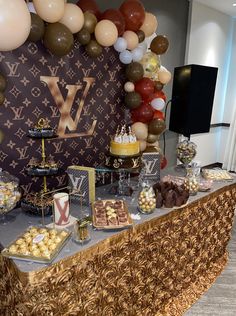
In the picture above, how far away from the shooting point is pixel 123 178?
7.27ft

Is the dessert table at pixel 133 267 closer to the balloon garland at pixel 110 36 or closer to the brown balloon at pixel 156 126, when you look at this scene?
the brown balloon at pixel 156 126

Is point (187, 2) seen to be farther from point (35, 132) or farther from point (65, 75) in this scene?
point (35, 132)

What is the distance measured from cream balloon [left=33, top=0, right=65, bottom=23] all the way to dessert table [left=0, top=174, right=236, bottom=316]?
115 centimetres

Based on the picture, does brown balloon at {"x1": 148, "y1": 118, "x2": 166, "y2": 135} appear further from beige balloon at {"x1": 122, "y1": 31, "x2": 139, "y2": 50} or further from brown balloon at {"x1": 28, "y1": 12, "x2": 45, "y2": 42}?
brown balloon at {"x1": 28, "y1": 12, "x2": 45, "y2": 42}

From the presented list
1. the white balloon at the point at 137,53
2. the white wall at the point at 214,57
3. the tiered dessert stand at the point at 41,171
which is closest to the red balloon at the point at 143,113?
the white balloon at the point at 137,53

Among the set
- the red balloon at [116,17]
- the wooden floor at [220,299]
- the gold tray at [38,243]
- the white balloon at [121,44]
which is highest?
the red balloon at [116,17]

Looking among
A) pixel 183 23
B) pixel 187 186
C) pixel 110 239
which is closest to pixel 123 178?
pixel 187 186

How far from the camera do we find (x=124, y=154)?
1.88m

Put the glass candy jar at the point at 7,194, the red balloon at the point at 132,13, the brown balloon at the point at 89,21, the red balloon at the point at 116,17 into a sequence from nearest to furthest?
the glass candy jar at the point at 7,194 → the brown balloon at the point at 89,21 → the red balloon at the point at 116,17 → the red balloon at the point at 132,13

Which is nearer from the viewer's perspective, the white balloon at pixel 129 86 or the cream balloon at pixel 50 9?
the cream balloon at pixel 50 9

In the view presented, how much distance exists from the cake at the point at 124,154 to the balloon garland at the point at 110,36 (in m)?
0.50

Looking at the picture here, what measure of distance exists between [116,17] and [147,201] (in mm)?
1312

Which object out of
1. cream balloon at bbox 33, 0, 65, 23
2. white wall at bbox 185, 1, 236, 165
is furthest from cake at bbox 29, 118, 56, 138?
white wall at bbox 185, 1, 236, 165

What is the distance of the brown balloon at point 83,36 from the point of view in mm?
1853
